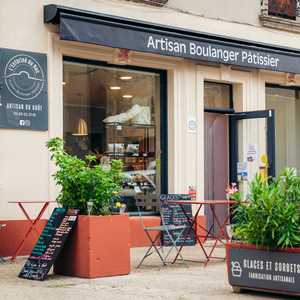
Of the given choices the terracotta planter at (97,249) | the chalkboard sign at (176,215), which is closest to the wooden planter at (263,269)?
the terracotta planter at (97,249)

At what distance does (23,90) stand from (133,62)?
2312mm

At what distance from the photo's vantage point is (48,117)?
11.6 m

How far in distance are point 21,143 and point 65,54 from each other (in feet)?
5.62

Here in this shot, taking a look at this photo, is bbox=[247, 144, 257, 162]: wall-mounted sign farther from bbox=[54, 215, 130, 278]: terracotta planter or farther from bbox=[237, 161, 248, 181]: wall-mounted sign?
bbox=[54, 215, 130, 278]: terracotta planter

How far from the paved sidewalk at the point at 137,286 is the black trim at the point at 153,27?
3.83 metres

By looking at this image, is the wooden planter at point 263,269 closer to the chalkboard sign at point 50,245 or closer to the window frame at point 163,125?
the chalkboard sign at point 50,245

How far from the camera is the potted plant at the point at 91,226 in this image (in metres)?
9.11

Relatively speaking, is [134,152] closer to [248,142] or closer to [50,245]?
[248,142]

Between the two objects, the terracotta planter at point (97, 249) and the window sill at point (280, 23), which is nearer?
the terracotta planter at point (97, 249)

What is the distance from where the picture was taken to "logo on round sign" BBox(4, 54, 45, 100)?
11.2 m

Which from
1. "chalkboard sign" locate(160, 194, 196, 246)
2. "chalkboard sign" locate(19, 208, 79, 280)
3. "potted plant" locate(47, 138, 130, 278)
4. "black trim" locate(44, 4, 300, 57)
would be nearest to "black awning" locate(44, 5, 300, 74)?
"black trim" locate(44, 4, 300, 57)

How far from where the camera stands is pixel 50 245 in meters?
9.21

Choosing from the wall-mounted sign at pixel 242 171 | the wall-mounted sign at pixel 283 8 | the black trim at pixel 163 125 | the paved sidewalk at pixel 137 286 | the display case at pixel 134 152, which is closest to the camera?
the paved sidewalk at pixel 137 286

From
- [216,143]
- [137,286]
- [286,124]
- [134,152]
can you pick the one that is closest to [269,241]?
[137,286]
